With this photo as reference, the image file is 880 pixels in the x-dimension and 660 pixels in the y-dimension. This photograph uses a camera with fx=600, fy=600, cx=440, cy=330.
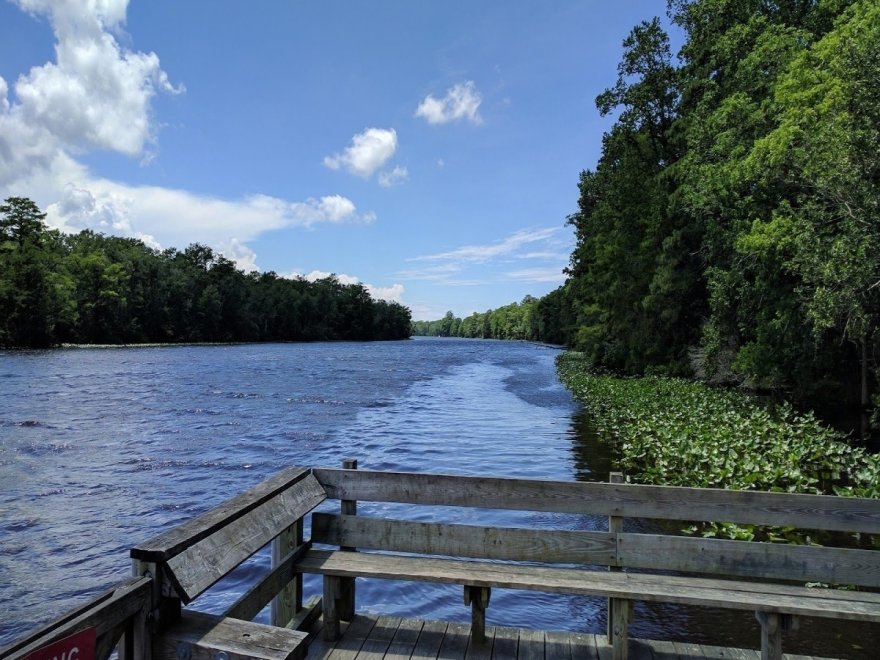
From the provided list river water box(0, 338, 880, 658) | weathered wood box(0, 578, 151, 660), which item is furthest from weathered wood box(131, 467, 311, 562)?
river water box(0, 338, 880, 658)

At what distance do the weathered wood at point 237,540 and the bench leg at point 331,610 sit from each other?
547 millimetres

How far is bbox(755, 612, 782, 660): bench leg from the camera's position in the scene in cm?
372

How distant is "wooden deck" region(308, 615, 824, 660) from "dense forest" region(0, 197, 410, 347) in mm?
72439

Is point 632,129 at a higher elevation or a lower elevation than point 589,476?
higher

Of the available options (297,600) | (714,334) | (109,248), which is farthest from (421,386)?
(109,248)

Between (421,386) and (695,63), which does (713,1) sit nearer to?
(695,63)

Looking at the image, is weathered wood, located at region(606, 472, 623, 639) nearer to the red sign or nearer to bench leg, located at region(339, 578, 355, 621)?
bench leg, located at region(339, 578, 355, 621)

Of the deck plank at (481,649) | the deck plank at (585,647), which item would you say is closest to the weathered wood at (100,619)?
the deck plank at (481,649)

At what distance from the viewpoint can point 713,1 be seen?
23766 mm

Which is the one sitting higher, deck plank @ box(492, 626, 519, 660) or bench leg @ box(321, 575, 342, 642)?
bench leg @ box(321, 575, 342, 642)

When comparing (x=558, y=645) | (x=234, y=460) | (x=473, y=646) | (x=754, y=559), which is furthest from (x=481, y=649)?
(x=234, y=460)

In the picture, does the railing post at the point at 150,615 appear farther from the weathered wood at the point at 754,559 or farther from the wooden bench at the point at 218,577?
the weathered wood at the point at 754,559

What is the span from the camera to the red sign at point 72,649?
1972 millimetres

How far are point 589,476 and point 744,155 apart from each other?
12.6m
